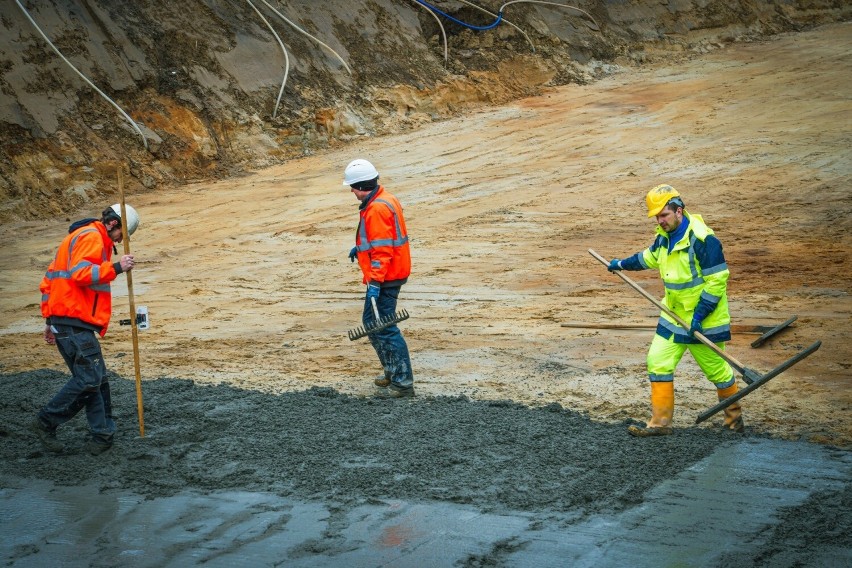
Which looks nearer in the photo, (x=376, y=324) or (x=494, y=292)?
(x=376, y=324)

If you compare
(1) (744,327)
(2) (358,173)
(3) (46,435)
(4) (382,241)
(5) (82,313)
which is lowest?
(1) (744,327)

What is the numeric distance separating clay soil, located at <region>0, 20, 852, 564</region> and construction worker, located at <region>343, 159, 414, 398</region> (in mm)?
360

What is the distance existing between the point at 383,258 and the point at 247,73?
12.0 meters

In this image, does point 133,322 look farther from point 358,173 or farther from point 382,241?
point 358,173

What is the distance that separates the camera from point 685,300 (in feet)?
21.8

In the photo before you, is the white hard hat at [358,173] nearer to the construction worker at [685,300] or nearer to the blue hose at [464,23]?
the construction worker at [685,300]

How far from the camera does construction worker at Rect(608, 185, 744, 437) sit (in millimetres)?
6465

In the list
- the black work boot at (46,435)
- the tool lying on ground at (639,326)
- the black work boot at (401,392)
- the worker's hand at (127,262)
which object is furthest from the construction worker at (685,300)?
the black work boot at (46,435)

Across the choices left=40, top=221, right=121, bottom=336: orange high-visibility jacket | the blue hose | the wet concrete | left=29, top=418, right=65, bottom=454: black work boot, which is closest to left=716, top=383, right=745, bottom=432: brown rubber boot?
the wet concrete

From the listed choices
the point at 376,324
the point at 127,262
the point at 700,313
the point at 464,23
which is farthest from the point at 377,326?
the point at 464,23

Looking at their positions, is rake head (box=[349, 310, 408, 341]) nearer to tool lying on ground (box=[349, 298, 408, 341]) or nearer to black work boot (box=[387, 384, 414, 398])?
tool lying on ground (box=[349, 298, 408, 341])

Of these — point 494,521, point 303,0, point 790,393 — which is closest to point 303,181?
point 303,0

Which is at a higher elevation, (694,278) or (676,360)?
(694,278)

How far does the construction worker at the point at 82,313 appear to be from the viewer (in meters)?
6.45
